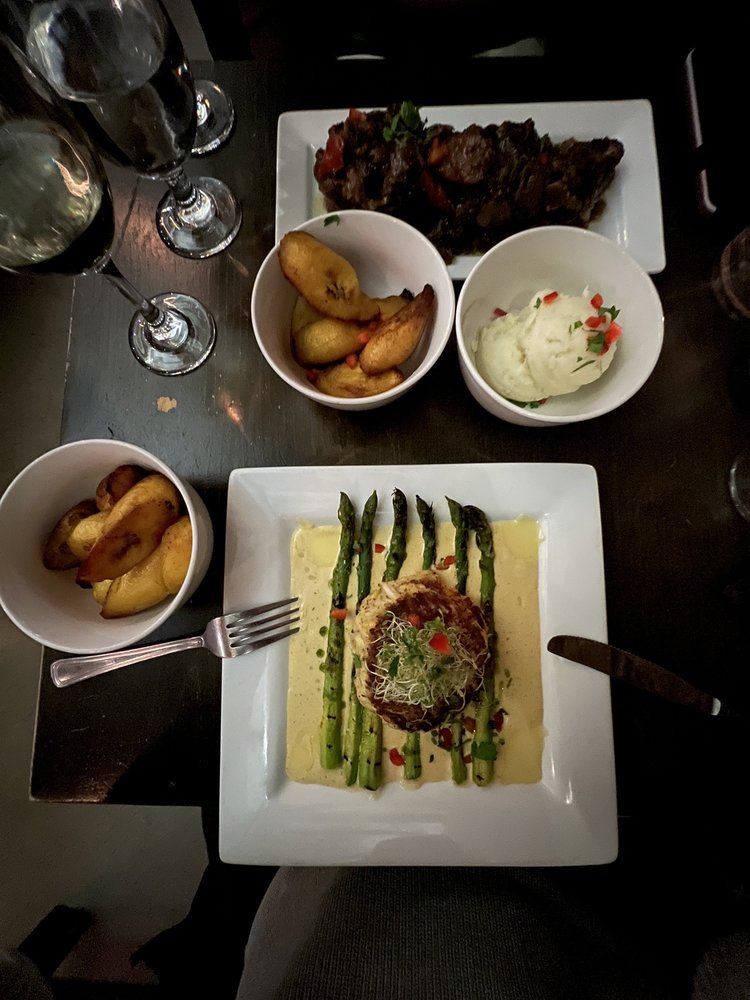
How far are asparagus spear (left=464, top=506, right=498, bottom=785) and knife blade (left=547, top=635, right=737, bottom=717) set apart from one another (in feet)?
0.56

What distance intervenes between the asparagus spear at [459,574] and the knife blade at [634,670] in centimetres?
29

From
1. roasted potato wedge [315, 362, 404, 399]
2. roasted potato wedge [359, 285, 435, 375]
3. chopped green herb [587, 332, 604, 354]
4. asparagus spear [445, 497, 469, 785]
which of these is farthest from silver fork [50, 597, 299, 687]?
chopped green herb [587, 332, 604, 354]

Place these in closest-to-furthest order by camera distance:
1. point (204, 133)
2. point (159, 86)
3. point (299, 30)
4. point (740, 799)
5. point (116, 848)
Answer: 1. point (159, 86)
2. point (740, 799)
3. point (204, 133)
4. point (299, 30)
5. point (116, 848)

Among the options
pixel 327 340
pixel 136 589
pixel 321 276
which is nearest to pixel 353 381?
pixel 327 340

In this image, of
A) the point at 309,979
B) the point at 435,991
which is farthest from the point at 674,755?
the point at 309,979

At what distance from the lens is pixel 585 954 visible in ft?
6.56

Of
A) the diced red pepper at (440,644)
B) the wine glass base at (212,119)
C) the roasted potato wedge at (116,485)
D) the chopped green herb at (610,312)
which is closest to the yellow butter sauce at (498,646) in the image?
the diced red pepper at (440,644)

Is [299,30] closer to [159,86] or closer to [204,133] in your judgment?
[204,133]

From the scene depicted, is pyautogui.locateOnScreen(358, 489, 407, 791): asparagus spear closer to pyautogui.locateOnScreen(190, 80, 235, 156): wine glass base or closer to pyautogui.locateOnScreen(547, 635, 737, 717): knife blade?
pyautogui.locateOnScreen(547, 635, 737, 717): knife blade

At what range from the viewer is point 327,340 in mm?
1594

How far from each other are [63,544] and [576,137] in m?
1.82

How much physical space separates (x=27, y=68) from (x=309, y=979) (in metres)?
2.57

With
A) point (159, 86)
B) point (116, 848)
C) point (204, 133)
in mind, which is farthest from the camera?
point (116, 848)

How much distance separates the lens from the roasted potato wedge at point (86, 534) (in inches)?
56.6
